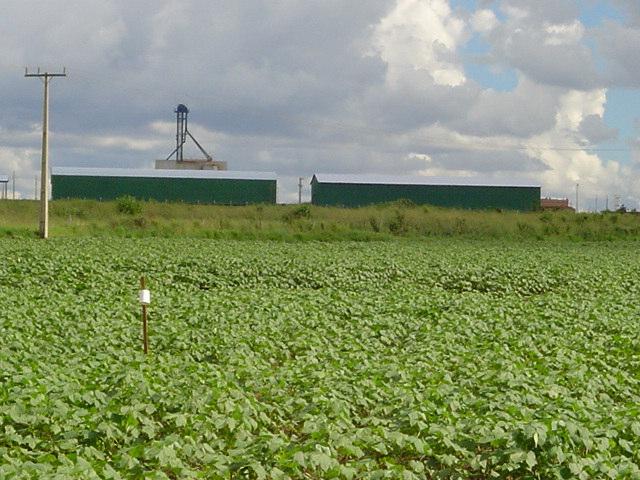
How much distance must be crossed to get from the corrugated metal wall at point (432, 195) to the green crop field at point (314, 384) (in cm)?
4744

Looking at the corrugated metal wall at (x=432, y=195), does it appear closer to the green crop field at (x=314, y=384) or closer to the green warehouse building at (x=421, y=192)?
the green warehouse building at (x=421, y=192)

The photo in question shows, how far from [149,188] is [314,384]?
59895 mm

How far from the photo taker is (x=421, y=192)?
7388cm

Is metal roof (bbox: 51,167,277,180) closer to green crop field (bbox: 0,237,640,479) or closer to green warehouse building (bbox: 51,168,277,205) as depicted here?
green warehouse building (bbox: 51,168,277,205)

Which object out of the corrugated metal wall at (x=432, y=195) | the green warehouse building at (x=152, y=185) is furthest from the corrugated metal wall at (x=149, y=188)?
the corrugated metal wall at (x=432, y=195)

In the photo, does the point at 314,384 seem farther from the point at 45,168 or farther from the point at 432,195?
the point at 432,195

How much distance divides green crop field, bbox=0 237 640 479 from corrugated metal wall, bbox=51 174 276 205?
4435 centimetres

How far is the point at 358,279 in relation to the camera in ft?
94.7

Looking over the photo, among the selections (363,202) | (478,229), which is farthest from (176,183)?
(478,229)

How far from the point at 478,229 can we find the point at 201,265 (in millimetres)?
32228

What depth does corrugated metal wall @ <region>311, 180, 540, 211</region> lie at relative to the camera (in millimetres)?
73500

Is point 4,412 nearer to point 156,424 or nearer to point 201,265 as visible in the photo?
point 156,424

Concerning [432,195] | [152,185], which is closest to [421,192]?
[432,195]

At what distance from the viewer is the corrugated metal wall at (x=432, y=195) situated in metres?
73.5
